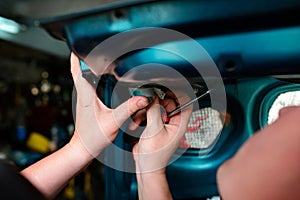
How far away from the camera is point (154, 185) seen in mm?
677

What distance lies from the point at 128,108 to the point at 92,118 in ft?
0.30

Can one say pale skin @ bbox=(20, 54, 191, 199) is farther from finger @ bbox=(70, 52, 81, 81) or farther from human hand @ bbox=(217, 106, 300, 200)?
human hand @ bbox=(217, 106, 300, 200)

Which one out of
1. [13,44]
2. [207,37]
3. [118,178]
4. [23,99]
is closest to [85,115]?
[118,178]

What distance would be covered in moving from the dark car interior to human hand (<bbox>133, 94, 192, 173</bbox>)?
1.3 inches

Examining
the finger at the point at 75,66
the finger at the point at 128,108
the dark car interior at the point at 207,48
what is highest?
the finger at the point at 75,66

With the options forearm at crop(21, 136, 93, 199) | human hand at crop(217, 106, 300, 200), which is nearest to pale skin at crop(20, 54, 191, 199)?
forearm at crop(21, 136, 93, 199)

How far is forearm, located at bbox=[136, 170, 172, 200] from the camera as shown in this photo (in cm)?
67

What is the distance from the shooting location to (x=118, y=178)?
0.76m

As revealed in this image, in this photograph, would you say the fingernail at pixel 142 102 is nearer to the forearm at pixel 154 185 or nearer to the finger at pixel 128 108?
the finger at pixel 128 108

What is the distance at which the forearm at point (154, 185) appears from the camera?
26.5 inches

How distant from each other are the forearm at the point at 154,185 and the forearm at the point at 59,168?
0.37 feet

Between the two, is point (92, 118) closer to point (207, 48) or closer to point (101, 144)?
point (101, 144)

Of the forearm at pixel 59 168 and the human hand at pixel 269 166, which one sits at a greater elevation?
the forearm at pixel 59 168

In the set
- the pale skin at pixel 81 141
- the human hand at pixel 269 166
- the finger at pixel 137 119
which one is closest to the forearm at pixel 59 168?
the pale skin at pixel 81 141
